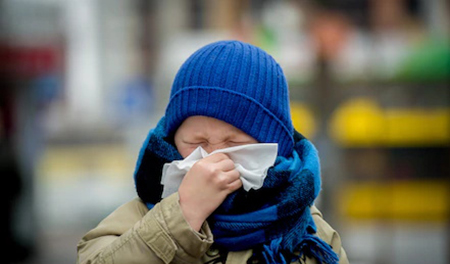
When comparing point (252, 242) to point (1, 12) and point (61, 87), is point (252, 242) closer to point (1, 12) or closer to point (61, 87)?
point (1, 12)

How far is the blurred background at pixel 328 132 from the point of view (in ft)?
25.8

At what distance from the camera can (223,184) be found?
1.71m

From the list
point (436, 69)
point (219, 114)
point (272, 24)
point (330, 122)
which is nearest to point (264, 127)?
point (219, 114)

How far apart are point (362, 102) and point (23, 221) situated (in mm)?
6056

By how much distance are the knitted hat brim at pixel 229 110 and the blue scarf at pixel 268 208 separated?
0.07m

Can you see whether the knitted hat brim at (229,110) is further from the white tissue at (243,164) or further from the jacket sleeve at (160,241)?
the jacket sleeve at (160,241)

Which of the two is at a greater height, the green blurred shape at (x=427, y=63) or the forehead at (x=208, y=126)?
the forehead at (x=208, y=126)

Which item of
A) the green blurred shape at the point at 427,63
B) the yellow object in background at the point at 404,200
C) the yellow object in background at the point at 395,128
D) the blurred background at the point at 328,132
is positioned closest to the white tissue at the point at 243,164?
the blurred background at the point at 328,132

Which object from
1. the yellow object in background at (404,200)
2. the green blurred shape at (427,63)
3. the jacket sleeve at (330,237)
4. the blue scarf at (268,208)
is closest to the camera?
the blue scarf at (268,208)

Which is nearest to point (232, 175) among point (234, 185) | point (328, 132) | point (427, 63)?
point (234, 185)

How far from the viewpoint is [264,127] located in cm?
185

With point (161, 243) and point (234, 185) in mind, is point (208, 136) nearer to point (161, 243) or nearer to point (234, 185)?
point (234, 185)

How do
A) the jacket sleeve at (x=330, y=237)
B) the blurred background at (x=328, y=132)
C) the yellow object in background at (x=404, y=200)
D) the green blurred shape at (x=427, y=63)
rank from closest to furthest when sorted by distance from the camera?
the jacket sleeve at (x=330, y=237) → the blurred background at (x=328, y=132) → the yellow object in background at (x=404, y=200) → the green blurred shape at (x=427, y=63)

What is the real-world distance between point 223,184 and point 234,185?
0.04m
